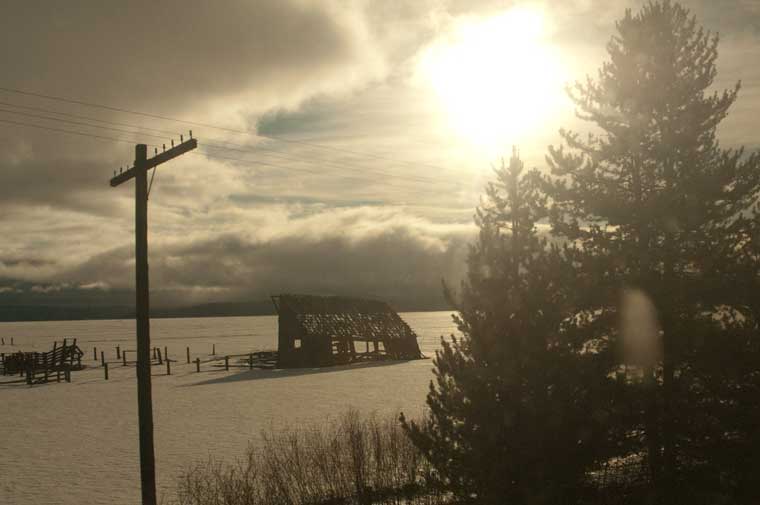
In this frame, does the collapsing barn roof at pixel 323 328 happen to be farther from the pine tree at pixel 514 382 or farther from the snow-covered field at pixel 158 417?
the pine tree at pixel 514 382

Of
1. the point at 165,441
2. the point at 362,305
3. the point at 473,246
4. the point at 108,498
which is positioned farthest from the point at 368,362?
the point at 473,246

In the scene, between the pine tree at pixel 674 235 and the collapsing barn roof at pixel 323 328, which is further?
the collapsing barn roof at pixel 323 328

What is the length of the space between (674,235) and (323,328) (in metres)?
33.5

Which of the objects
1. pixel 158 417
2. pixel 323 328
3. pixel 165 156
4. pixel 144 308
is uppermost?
pixel 165 156

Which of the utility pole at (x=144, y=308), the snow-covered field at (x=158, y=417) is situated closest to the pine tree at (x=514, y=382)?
the utility pole at (x=144, y=308)

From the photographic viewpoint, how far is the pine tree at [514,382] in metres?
8.92

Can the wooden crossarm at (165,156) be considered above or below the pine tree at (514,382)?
above

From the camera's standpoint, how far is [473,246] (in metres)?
9.55

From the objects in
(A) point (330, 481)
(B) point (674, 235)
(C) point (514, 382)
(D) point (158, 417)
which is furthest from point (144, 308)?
(D) point (158, 417)

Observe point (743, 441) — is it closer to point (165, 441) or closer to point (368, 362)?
point (165, 441)

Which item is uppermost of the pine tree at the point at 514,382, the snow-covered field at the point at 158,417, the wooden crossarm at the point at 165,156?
the wooden crossarm at the point at 165,156

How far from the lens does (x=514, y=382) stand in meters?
8.91

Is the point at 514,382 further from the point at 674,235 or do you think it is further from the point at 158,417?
the point at 158,417

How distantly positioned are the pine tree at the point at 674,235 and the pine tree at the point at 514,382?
4015mm
